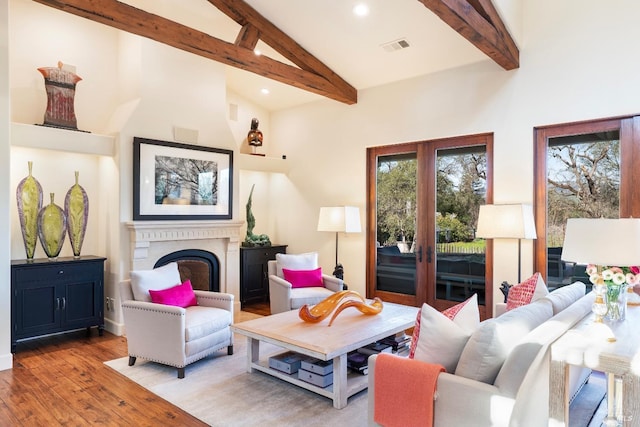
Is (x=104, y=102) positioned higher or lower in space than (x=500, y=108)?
higher

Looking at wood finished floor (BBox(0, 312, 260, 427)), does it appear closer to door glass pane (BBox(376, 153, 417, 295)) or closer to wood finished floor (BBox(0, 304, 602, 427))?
wood finished floor (BBox(0, 304, 602, 427))

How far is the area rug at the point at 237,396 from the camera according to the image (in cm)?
297

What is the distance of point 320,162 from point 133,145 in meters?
2.77

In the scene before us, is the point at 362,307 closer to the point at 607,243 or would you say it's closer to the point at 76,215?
the point at 607,243

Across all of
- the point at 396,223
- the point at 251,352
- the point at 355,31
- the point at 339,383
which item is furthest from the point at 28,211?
the point at 396,223

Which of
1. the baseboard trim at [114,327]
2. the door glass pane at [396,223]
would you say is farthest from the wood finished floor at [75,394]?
the door glass pane at [396,223]

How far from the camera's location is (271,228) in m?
7.56

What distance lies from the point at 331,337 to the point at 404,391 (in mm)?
1106

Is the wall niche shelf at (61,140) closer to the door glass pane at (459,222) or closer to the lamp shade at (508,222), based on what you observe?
the door glass pane at (459,222)

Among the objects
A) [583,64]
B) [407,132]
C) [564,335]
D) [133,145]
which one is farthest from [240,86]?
[564,335]

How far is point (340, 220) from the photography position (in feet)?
19.3

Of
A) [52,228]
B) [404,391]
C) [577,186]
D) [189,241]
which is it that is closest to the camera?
[404,391]

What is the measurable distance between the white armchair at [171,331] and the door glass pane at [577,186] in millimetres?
3519

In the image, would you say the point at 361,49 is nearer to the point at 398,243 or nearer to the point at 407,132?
→ the point at 407,132
